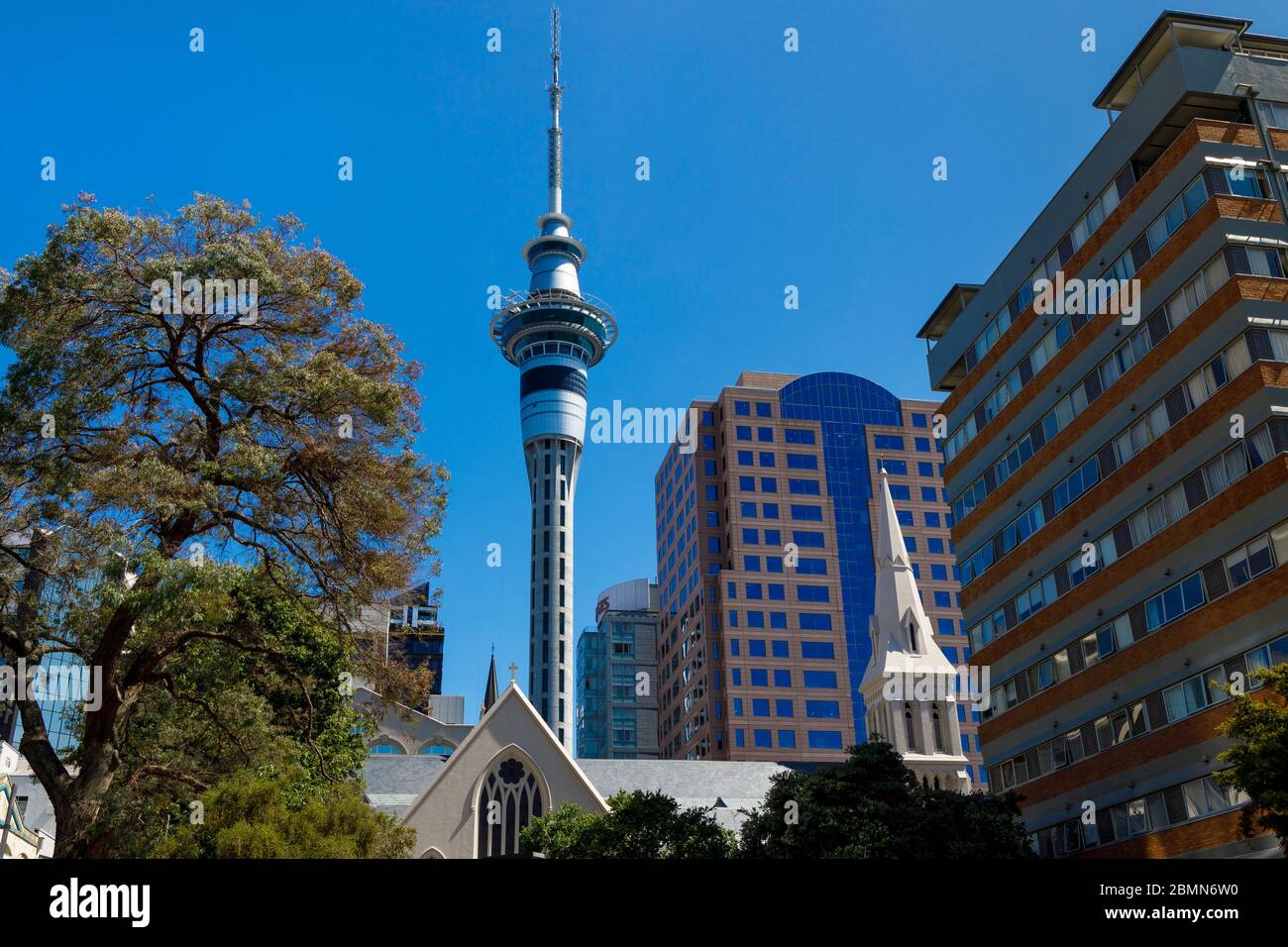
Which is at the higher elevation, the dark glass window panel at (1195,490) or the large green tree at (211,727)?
the dark glass window panel at (1195,490)

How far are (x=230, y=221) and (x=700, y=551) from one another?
320 ft

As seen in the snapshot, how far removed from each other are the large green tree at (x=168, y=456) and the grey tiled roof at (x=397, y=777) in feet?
149

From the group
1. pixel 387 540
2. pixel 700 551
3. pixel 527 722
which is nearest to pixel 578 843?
pixel 527 722

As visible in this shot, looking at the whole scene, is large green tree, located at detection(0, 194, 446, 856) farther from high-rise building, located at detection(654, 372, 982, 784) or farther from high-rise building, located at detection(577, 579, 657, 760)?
high-rise building, located at detection(577, 579, 657, 760)

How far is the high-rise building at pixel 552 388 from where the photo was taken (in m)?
146

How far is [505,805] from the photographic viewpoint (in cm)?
6091

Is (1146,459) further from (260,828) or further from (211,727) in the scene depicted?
(211,727)

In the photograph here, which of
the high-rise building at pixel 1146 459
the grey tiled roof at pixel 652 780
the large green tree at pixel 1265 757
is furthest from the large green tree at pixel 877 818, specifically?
the grey tiled roof at pixel 652 780

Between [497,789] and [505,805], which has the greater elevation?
[497,789]

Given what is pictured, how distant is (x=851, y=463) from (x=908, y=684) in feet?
176

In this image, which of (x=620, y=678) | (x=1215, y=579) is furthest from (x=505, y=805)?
(x=620, y=678)

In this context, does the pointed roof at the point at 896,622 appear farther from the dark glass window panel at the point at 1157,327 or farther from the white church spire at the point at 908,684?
the dark glass window panel at the point at 1157,327

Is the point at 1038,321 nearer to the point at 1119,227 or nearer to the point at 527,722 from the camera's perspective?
the point at 1119,227
